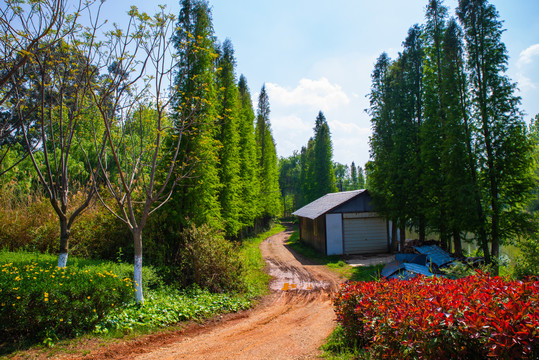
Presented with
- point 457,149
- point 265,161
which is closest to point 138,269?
point 457,149

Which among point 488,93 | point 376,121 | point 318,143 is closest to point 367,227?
point 376,121

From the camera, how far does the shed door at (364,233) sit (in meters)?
19.6

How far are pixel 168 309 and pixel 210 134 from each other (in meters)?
6.69

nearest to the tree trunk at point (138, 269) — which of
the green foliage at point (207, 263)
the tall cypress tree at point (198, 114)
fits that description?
the green foliage at point (207, 263)

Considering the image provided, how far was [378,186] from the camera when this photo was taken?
765 inches

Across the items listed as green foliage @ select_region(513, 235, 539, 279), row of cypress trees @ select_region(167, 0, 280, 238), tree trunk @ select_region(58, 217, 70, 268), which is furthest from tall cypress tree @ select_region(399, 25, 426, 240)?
tree trunk @ select_region(58, 217, 70, 268)

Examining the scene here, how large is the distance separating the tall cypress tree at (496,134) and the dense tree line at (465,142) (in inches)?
1.3

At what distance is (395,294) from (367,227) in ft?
53.1

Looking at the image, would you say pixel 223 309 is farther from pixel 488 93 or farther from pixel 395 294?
pixel 488 93

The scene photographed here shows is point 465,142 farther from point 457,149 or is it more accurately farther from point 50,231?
point 50,231

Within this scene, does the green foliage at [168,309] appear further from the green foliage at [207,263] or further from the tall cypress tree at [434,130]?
the tall cypress tree at [434,130]

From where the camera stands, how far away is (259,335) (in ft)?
22.6

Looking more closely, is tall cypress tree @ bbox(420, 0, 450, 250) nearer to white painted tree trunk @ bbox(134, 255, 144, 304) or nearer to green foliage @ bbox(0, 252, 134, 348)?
white painted tree trunk @ bbox(134, 255, 144, 304)

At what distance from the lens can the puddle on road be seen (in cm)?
1202
